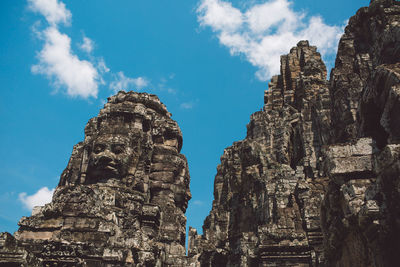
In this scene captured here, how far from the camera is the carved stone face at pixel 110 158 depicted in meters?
15.4

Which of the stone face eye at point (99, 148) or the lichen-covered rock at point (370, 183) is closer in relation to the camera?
the lichen-covered rock at point (370, 183)

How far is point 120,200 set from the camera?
48.3 feet

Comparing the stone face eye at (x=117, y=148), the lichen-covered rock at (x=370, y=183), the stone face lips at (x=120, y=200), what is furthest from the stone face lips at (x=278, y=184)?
the stone face eye at (x=117, y=148)

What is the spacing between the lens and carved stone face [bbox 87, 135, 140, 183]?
Result: 50.6 feet

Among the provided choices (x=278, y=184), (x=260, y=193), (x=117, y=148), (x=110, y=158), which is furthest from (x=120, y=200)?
(x=278, y=184)

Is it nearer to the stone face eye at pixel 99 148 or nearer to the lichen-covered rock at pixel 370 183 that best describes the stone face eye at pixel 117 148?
the stone face eye at pixel 99 148

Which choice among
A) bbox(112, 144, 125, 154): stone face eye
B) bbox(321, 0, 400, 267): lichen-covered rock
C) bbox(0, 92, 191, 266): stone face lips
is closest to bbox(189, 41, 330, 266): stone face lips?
bbox(321, 0, 400, 267): lichen-covered rock

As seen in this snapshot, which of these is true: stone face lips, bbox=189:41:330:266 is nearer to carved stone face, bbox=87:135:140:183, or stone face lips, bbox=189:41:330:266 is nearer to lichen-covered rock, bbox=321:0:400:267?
lichen-covered rock, bbox=321:0:400:267

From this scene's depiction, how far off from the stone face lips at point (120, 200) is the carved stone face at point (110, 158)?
41 mm

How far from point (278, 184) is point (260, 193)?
162 inches

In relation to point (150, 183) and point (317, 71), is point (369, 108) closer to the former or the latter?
point (150, 183)

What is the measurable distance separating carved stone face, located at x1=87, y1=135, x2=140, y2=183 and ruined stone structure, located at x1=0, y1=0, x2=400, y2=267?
0.05 m

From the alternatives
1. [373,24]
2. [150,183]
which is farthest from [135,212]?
[373,24]

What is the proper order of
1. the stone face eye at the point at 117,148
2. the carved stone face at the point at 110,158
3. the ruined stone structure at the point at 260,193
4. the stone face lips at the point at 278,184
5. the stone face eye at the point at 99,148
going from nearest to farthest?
1. the ruined stone structure at the point at 260,193
2. the stone face lips at the point at 278,184
3. the carved stone face at the point at 110,158
4. the stone face eye at the point at 99,148
5. the stone face eye at the point at 117,148
